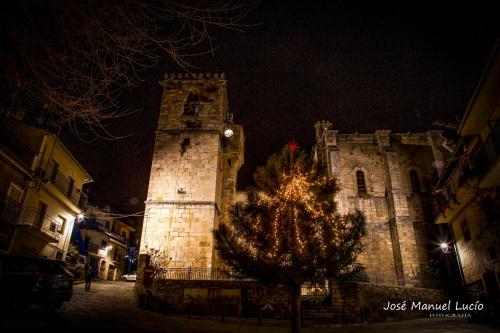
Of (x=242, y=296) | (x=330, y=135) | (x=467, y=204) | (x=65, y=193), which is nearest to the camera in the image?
(x=242, y=296)

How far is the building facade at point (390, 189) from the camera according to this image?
21705 millimetres

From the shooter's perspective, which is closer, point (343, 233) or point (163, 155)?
point (343, 233)

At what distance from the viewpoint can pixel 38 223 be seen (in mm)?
16156

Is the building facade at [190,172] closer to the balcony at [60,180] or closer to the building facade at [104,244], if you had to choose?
the balcony at [60,180]

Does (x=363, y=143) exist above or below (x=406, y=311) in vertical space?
above

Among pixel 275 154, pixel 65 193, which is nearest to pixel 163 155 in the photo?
pixel 65 193

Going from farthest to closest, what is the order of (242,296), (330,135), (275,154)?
(330,135) < (242,296) < (275,154)

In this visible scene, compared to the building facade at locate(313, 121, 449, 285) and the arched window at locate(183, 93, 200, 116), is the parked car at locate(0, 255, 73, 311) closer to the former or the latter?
the arched window at locate(183, 93, 200, 116)

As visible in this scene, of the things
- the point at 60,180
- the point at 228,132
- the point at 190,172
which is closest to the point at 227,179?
the point at 228,132

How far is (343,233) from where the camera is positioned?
931 cm

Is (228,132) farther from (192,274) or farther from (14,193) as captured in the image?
(14,193)

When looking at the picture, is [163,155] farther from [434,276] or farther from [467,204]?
[434,276]

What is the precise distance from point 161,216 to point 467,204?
16844 millimetres

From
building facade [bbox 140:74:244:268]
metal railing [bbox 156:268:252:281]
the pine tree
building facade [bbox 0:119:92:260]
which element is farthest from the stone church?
the pine tree
